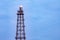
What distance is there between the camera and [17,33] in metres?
59.9

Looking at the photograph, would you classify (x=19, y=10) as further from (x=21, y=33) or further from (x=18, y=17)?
(x=21, y=33)

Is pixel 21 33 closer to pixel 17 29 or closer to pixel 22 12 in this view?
pixel 17 29

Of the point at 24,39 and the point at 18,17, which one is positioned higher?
the point at 18,17

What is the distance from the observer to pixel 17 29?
6041 centimetres

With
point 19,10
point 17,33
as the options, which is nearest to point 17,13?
point 19,10

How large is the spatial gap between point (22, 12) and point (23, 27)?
3848 millimetres

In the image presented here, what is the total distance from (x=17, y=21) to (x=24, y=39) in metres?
5.21

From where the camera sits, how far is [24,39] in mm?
59500

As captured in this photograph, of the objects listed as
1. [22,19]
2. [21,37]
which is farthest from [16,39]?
[22,19]

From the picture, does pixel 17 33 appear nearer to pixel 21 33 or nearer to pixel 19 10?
pixel 21 33

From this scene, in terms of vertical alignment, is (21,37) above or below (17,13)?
below

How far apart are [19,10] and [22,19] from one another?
244cm

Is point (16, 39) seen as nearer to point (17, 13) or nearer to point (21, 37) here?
point (21, 37)

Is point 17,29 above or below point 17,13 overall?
below
